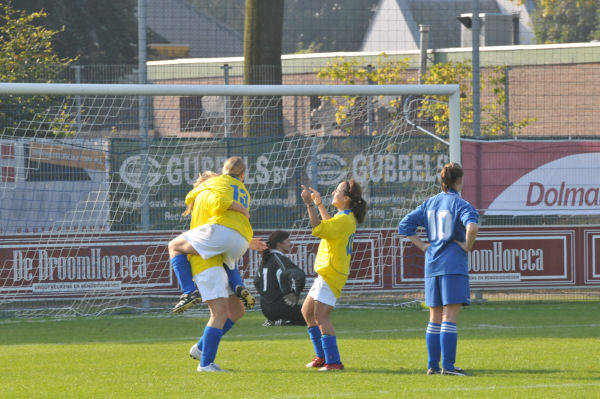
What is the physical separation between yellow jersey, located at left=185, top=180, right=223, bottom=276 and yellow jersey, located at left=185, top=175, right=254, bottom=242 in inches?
2.1

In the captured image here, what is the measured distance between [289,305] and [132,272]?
2723 millimetres

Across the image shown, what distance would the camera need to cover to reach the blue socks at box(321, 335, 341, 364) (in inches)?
313

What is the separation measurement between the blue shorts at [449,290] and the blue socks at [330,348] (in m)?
0.90

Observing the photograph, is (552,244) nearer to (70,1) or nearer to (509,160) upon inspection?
(509,160)

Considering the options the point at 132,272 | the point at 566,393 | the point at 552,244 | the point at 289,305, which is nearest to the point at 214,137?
the point at 132,272

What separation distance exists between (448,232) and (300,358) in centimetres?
212

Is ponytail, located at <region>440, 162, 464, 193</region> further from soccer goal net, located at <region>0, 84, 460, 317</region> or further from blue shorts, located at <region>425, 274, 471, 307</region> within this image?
soccer goal net, located at <region>0, 84, 460, 317</region>

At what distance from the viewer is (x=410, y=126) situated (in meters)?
13.7

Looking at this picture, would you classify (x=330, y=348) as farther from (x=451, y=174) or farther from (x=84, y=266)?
(x=84, y=266)

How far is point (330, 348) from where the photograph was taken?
7.97 metres

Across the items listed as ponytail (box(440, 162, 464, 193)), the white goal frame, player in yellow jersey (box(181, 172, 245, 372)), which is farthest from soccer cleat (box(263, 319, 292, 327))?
ponytail (box(440, 162, 464, 193))

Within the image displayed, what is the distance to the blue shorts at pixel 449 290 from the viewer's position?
764 cm

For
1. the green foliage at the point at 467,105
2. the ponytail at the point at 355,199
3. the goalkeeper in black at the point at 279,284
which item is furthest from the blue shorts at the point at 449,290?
the green foliage at the point at 467,105

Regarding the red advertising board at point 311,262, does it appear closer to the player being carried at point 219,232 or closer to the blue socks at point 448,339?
the player being carried at point 219,232
